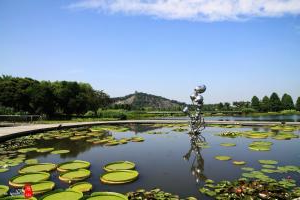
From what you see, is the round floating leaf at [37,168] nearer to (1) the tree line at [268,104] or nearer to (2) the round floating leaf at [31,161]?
(2) the round floating leaf at [31,161]

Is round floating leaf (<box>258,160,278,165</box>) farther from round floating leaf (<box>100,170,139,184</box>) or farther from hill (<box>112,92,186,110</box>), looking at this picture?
hill (<box>112,92,186,110</box>)

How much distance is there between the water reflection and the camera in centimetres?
888

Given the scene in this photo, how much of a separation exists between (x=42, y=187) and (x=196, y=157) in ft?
20.8

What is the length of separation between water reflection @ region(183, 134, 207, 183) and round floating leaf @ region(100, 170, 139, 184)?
1991 mm

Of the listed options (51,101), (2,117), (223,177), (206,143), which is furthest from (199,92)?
(51,101)

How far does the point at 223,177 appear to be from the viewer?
27.9ft

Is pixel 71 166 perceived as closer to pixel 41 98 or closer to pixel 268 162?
pixel 268 162

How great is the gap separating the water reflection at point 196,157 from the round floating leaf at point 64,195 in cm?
355

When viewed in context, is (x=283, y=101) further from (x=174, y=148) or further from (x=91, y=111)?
(x=174, y=148)

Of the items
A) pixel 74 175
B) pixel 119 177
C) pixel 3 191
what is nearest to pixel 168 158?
pixel 119 177

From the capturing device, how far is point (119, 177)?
8.36 meters

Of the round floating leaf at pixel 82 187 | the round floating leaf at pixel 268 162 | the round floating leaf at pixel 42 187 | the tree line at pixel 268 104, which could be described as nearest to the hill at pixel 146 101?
the tree line at pixel 268 104

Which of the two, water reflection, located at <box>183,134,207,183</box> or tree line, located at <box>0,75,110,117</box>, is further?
tree line, located at <box>0,75,110,117</box>

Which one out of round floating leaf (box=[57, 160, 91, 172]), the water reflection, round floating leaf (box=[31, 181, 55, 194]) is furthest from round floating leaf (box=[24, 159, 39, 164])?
the water reflection
